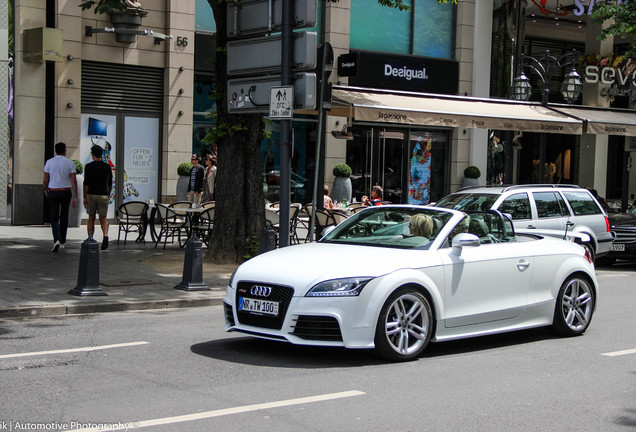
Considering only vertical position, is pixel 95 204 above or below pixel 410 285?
above

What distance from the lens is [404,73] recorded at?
26250 millimetres

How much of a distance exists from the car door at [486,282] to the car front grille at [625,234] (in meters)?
9.29

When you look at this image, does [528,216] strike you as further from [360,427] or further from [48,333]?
[360,427]

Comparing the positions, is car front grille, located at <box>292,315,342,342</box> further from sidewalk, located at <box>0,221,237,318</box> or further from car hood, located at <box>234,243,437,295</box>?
sidewalk, located at <box>0,221,237,318</box>

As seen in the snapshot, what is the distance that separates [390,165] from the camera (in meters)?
26.7

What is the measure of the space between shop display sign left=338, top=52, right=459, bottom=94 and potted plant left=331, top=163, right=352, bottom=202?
280cm

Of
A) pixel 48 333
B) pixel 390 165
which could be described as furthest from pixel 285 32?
pixel 390 165

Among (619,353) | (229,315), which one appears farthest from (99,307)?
(619,353)

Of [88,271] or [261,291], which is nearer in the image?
[261,291]

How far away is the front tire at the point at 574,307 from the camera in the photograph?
30.1ft

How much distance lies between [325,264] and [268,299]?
596 millimetres

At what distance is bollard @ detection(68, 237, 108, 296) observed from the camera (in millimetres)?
10875

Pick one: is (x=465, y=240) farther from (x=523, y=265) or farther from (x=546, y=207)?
(x=546, y=207)

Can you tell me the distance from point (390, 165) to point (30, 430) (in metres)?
22.0
